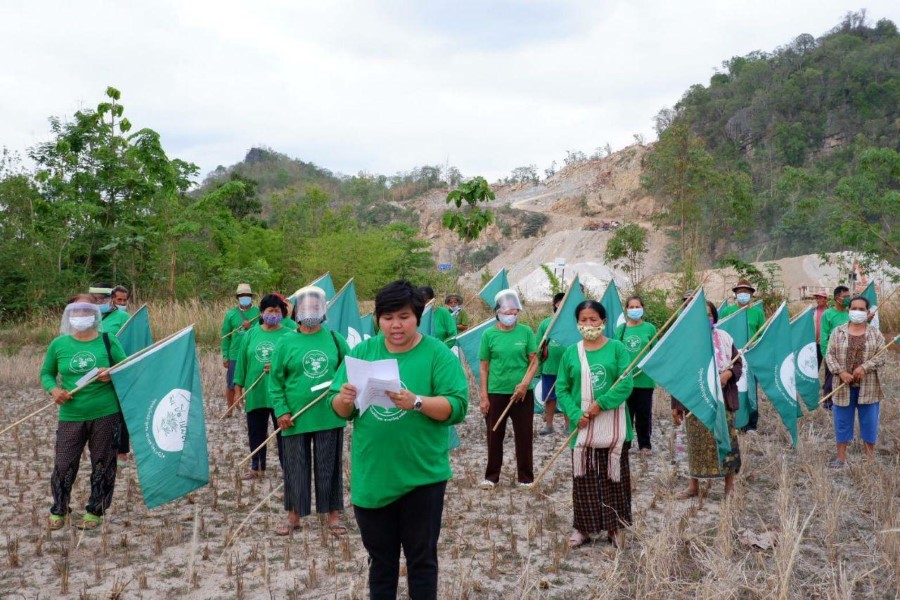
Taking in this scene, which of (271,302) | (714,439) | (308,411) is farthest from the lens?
(271,302)

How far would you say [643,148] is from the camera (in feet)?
239

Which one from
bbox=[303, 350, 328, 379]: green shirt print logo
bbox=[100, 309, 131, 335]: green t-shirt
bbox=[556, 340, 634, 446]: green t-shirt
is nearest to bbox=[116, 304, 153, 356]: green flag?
A: bbox=[100, 309, 131, 335]: green t-shirt

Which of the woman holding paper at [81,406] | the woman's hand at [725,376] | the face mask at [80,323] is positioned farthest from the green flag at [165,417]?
the woman's hand at [725,376]

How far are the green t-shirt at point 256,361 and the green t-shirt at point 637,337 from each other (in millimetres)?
3557

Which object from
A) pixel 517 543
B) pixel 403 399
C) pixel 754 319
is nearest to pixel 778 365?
pixel 754 319

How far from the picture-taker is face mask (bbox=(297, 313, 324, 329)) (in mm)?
5590

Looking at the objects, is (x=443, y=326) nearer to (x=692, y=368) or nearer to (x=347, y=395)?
(x=692, y=368)

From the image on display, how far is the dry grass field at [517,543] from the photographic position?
449 centimetres

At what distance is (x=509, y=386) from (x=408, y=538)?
11.5 ft

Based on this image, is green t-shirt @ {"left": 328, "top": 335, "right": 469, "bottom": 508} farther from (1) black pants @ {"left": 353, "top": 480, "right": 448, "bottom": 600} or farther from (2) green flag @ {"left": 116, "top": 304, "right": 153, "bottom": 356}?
(2) green flag @ {"left": 116, "top": 304, "right": 153, "bottom": 356}

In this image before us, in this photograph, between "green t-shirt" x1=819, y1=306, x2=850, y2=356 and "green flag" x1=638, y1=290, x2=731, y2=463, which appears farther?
"green t-shirt" x1=819, y1=306, x2=850, y2=356

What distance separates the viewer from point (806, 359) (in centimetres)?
938

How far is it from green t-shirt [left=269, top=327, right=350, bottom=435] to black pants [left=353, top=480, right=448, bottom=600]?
6.85 feet

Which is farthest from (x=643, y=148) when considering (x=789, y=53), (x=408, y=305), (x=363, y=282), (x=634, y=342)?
(x=408, y=305)
